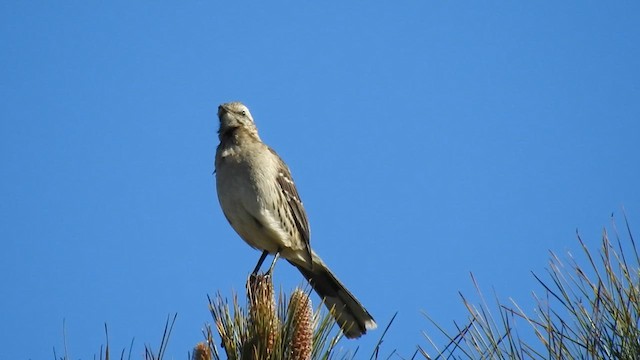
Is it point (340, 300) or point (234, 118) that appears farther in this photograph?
point (234, 118)

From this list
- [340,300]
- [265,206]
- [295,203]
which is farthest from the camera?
[295,203]

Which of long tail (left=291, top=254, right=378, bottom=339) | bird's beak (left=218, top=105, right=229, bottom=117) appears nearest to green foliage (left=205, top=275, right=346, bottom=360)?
long tail (left=291, top=254, right=378, bottom=339)

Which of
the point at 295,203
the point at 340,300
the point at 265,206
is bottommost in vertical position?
the point at 340,300

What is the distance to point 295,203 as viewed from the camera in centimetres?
730

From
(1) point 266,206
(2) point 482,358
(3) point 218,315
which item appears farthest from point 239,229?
(2) point 482,358

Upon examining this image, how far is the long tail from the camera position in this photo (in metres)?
5.72

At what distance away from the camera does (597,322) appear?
123 inches

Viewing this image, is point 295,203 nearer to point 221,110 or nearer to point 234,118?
point 234,118

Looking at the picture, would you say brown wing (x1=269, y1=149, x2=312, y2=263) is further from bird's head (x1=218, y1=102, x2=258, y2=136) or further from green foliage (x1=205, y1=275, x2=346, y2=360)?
green foliage (x1=205, y1=275, x2=346, y2=360)

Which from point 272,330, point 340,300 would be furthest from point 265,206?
point 272,330

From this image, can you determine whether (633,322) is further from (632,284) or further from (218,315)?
(218,315)

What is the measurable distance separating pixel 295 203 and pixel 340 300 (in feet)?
3.63

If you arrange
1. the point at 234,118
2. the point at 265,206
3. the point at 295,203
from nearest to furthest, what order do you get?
1. the point at 265,206
2. the point at 295,203
3. the point at 234,118

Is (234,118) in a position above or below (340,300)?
above
